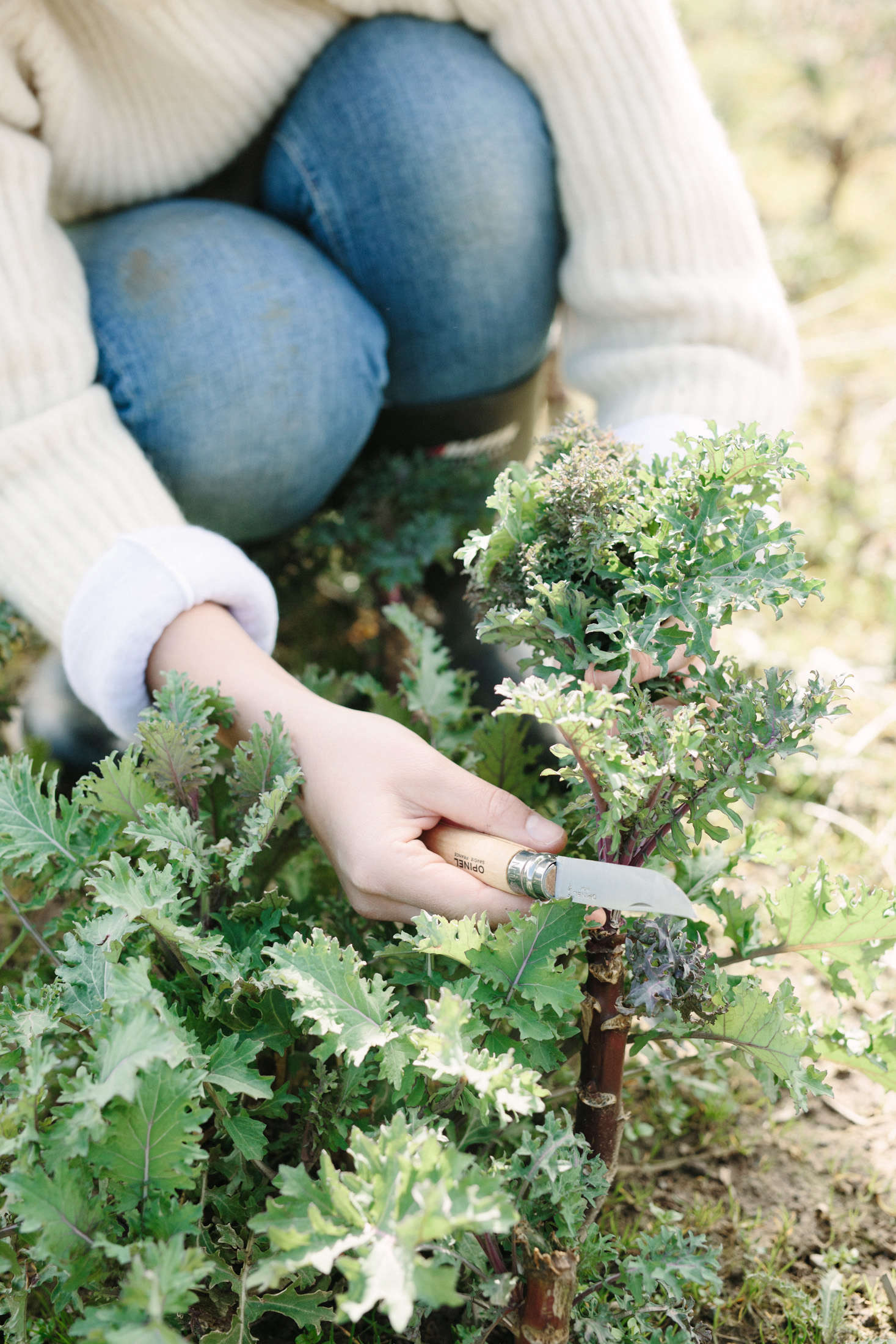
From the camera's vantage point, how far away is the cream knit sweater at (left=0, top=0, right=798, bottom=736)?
150 cm

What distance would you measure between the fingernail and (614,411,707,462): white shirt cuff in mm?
624

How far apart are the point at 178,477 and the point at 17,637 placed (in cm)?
39

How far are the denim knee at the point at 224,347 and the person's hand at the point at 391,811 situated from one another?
2.03ft

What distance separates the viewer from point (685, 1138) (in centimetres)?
152

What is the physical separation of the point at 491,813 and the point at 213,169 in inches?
58.7

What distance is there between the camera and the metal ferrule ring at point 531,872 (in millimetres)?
1053

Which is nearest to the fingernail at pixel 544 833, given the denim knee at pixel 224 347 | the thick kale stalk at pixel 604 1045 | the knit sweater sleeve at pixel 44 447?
the thick kale stalk at pixel 604 1045

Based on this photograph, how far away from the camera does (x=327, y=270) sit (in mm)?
1869

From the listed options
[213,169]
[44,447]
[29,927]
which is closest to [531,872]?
[29,927]

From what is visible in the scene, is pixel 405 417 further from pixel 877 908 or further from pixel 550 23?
pixel 877 908

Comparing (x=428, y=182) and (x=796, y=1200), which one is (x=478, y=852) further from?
(x=428, y=182)

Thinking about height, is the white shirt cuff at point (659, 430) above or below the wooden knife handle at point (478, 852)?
above

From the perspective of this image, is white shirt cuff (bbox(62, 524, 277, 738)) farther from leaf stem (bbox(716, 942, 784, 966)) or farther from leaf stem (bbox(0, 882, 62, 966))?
leaf stem (bbox(716, 942, 784, 966))

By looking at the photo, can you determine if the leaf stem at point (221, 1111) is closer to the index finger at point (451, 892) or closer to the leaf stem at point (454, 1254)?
the leaf stem at point (454, 1254)
